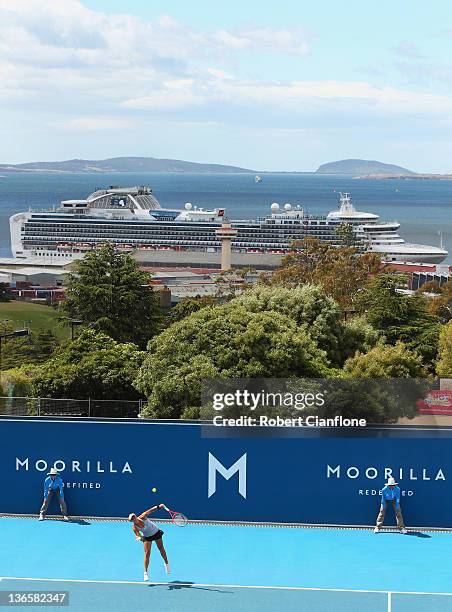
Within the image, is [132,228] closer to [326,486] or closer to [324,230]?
[324,230]

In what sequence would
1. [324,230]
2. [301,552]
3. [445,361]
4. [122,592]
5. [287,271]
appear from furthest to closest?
[324,230], [287,271], [445,361], [301,552], [122,592]

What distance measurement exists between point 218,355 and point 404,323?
19765 millimetres

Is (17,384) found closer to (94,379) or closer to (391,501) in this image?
(94,379)

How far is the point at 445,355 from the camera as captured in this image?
114ft

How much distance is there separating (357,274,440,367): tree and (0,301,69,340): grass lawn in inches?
1163

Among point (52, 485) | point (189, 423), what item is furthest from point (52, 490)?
point (189, 423)

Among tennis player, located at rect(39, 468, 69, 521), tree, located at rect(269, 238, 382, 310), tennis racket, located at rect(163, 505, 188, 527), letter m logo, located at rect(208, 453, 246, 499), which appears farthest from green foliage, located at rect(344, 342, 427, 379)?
tree, located at rect(269, 238, 382, 310)

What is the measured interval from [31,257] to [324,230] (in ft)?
128

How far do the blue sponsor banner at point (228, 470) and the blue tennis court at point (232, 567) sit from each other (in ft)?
0.96

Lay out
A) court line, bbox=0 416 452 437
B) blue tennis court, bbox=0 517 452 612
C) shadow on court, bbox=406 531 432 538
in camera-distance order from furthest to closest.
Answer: court line, bbox=0 416 452 437 → shadow on court, bbox=406 531 432 538 → blue tennis court, bbox=0 517 452 612

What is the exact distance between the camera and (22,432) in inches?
625

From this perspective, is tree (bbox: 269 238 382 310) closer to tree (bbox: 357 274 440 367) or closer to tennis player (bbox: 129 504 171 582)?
tree (bbox: 357 274 440 367)

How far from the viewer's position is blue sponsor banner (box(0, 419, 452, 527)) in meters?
15.4

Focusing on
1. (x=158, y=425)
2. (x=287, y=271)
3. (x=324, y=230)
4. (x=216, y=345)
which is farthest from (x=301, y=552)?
(x=324, y=230)
